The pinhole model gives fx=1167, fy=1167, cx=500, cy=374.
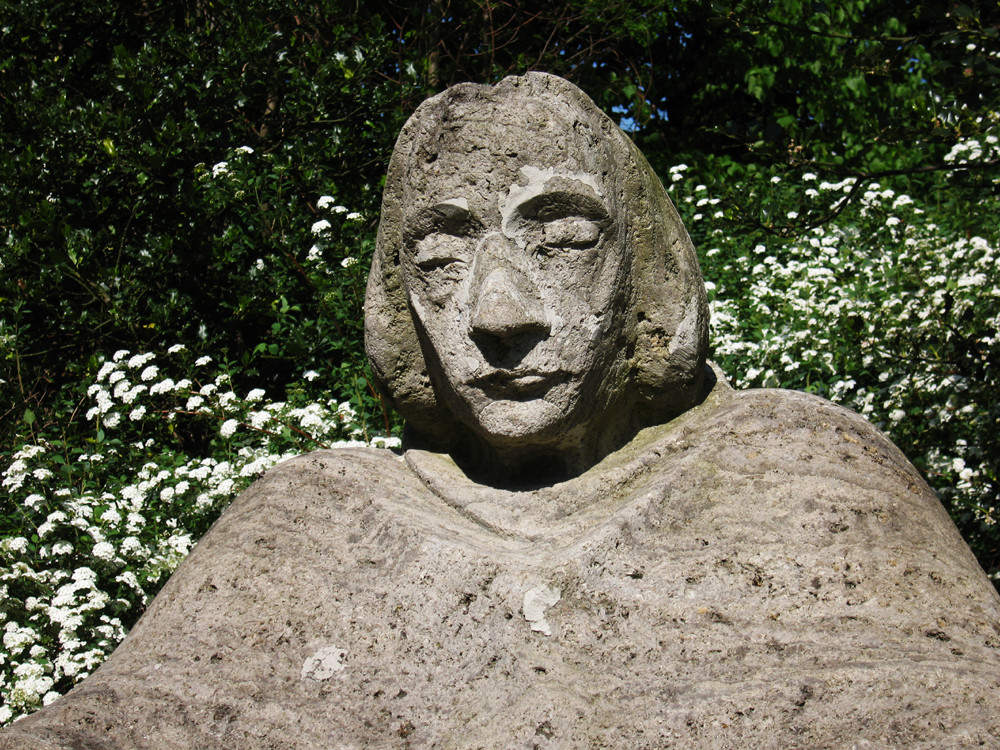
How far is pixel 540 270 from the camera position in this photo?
8.27 feet

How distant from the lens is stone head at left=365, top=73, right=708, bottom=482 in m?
2.50

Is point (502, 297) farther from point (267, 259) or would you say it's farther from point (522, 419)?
point (267, 259)

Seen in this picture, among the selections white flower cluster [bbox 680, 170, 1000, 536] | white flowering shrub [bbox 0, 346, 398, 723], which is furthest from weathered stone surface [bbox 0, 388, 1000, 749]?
white flower cluster [bbox 680, 170, 1000, 536]

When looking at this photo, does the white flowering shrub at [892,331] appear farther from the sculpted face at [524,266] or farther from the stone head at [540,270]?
the sculpted face at [524,266]

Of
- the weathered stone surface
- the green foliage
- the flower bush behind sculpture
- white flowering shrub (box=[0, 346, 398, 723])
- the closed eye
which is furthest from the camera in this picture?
the green foliage

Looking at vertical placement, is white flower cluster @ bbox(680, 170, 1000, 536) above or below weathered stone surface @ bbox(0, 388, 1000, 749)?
above

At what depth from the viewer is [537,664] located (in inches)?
88.4

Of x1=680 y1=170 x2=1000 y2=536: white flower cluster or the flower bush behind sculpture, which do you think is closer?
the flower bush behind sculpture

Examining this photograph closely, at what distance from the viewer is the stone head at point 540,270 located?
2500 mm

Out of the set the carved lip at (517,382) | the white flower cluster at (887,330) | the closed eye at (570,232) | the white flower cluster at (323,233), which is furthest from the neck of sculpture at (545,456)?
the white flower cluster at (323,233)

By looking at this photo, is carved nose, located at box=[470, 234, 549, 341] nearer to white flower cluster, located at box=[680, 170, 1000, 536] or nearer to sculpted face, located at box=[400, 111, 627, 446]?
sculpted face, located at box=[400, 111, 627, 446]

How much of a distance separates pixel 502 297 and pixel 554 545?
0.54 meters

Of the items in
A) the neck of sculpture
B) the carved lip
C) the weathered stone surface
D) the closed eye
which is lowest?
the weathered stone surface

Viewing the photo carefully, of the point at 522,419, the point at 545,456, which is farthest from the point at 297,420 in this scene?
the point at 522,419
